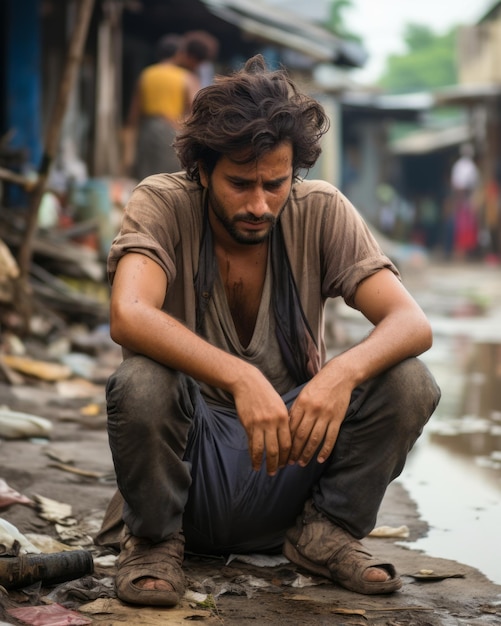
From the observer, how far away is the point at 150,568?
2930mm

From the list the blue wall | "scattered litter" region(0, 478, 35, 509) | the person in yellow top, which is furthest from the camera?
the blue wall

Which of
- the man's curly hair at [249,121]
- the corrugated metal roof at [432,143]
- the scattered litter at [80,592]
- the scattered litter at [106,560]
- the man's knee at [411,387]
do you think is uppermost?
the corrugated metal roof at [432,143]

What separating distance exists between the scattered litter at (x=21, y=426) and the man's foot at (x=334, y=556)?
1.77 m

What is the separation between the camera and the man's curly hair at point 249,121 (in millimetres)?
3090

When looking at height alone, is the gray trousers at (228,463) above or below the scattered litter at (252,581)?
above

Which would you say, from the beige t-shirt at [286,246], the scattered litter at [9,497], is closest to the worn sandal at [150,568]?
the beige t-shirt at [286,246]

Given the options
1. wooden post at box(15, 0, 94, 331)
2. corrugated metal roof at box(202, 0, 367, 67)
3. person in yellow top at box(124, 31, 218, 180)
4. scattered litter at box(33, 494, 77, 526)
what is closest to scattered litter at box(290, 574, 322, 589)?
scattered litter at box(33, 494, 77, 526)

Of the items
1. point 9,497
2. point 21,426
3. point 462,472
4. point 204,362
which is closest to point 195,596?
point 204,362

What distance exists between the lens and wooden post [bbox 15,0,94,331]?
264 inches

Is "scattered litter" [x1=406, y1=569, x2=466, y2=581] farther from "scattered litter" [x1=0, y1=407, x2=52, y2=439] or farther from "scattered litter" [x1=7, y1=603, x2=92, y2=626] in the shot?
"scattered litter" [x1=0, y1=407, x2=52, y2=439]

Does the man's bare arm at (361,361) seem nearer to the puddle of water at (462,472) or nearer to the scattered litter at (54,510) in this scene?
the puddle of water at (462,472)

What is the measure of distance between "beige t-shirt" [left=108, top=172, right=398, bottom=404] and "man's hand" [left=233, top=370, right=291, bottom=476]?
41 cm

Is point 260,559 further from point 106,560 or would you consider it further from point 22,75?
point 22,75

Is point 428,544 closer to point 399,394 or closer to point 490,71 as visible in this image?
point 399,394
